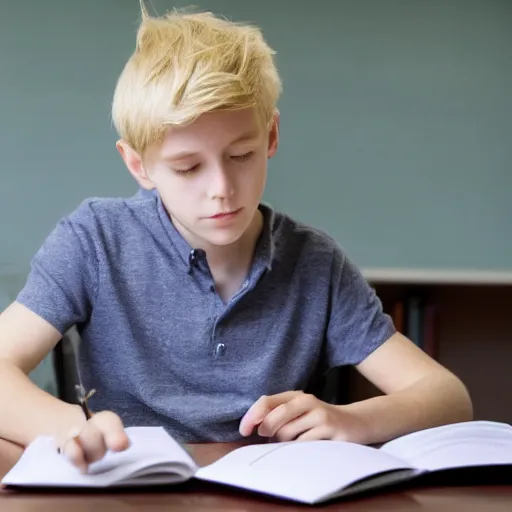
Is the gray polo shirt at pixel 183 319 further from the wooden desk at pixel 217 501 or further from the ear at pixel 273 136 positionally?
the wooden desk at pixel 217 501

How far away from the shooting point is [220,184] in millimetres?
976

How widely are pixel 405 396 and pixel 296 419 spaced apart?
8.7 inches

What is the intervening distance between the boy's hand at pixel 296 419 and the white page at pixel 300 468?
0.15 ft

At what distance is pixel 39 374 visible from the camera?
2.08m

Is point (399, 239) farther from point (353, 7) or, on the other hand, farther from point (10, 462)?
point (10, 462)

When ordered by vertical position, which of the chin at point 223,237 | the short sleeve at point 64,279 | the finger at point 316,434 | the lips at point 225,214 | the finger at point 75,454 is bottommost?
the finger at point 316,434

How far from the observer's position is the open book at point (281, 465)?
68cm

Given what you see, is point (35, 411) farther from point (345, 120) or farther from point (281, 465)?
point (345, 120)

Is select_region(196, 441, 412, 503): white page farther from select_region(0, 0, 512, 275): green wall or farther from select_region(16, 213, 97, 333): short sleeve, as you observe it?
select_region(0, 0, 512, 275): green wall

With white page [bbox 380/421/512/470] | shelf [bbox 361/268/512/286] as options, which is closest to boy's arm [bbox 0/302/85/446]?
white page [bbox 380/421/512/470]

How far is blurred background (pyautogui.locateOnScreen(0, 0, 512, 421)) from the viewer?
2344 mm

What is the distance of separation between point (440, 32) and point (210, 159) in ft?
5.29

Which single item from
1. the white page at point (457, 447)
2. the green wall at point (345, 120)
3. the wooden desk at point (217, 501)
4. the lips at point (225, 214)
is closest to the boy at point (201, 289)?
the lips at point (225, 214)

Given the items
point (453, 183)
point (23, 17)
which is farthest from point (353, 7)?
point (23, 17)
